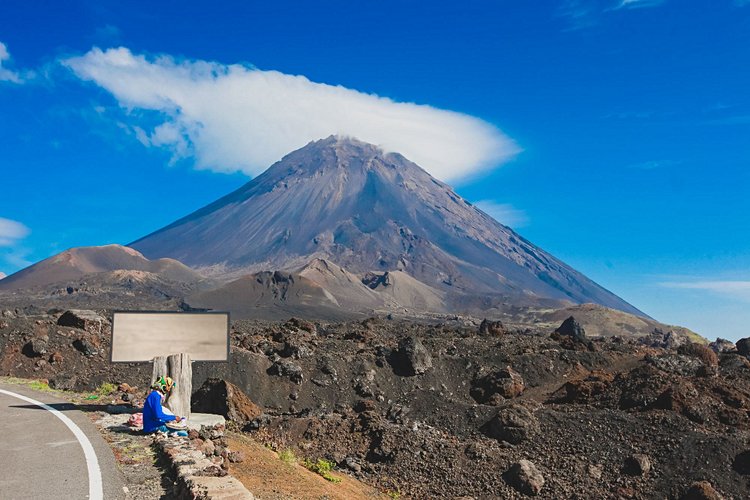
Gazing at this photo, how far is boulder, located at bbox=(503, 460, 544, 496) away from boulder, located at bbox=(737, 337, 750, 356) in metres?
28.4

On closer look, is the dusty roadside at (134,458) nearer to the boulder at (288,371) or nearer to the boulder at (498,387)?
the boulder at (288,371)

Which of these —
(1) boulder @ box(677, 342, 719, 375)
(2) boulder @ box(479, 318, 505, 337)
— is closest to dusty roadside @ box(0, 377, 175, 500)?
(1) boulder @ box(677, 342, 719, 375)

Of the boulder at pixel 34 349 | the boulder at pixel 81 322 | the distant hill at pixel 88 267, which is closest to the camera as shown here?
the boulder at pixel 34 349

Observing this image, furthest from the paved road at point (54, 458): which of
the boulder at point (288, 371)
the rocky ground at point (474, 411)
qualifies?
the boulder at point (288, 371)

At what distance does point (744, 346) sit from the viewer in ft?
121

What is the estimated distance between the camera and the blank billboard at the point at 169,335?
10.9 meters

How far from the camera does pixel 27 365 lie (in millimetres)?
21703

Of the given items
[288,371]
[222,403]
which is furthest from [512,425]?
[288,371]

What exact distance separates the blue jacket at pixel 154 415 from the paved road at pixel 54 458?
0.64 meters

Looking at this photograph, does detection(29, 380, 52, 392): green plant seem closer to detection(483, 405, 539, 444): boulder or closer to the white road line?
the white road line

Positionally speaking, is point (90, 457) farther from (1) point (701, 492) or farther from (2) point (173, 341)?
(1) point (701, 492)

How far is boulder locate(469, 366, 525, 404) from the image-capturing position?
23062 mm

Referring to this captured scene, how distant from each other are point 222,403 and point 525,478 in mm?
7900

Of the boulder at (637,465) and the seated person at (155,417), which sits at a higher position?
the seated person at (155,417)
